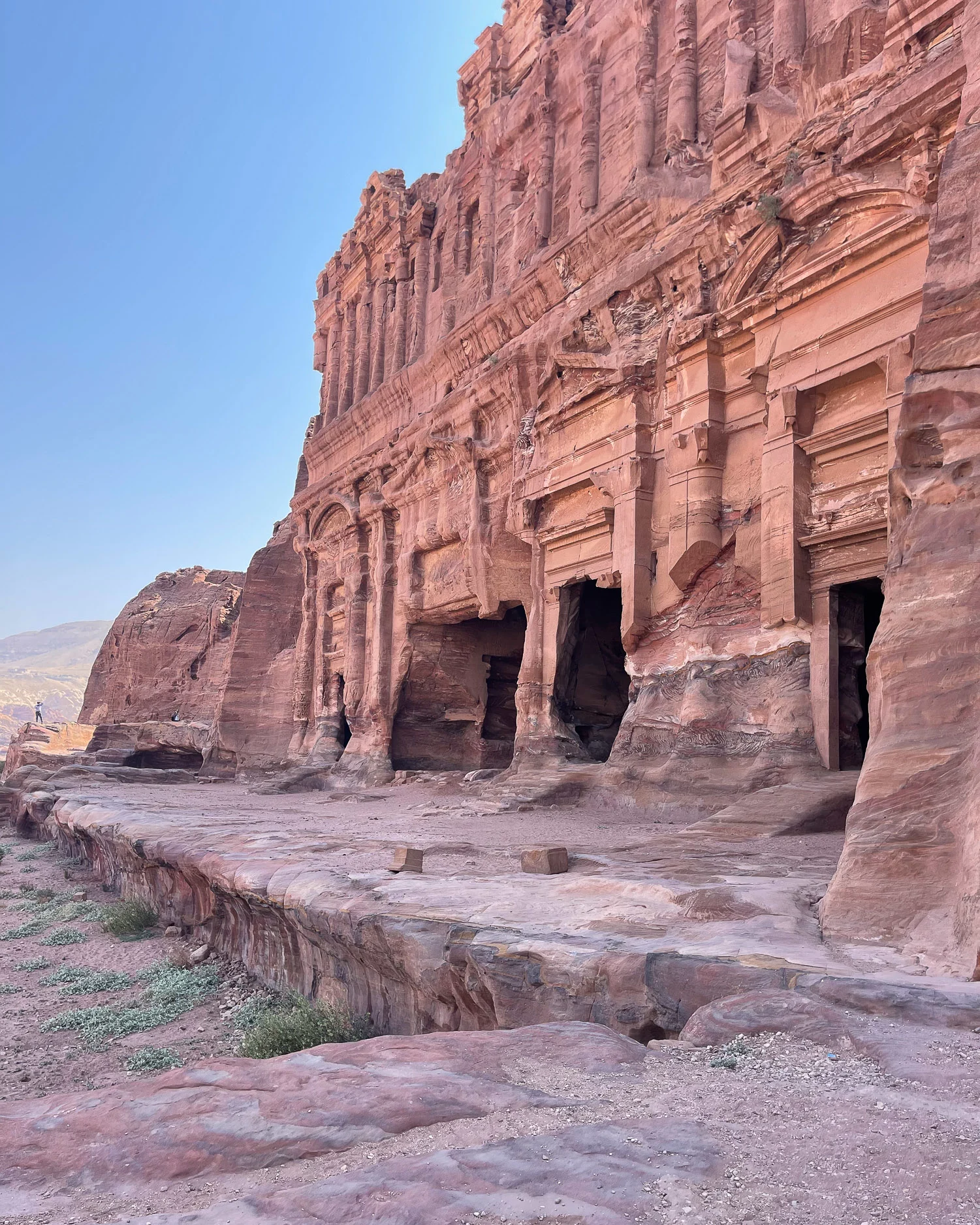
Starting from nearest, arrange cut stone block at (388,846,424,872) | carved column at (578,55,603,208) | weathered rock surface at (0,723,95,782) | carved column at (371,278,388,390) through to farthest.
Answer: cut stone block at (388,846,424,872), carved column at (578,55,603,208), carved column at (371,278,388,390), weathered rock surface at (0,723,95,782)

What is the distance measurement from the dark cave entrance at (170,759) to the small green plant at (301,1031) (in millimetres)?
23301

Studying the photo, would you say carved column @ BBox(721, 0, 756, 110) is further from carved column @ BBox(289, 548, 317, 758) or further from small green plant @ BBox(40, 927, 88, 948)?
carved column @ BBox(289, 548, 317, 758)

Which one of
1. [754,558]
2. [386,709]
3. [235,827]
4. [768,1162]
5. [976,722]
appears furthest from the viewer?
[386,709]

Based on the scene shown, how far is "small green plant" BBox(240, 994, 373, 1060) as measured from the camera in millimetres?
3973

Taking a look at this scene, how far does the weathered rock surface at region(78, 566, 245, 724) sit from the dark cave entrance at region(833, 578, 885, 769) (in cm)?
2568

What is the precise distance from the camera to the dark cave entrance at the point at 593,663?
1286cm

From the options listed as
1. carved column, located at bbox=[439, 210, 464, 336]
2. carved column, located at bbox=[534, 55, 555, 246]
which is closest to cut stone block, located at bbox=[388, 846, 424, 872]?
carved column, located at bbox=[534, 55, 555, 246]

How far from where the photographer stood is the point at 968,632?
3580 millimetres

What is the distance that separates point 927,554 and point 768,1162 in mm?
2855

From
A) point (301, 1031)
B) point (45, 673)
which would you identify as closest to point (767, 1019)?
point (301, 1031)

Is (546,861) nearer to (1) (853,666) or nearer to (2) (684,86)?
(1) (853,666)

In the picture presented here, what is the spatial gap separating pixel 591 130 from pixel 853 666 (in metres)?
9.81

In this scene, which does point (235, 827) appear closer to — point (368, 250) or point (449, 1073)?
point (449, 1073)

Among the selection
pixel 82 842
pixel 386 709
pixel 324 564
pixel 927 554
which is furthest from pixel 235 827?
pixel 324 564
